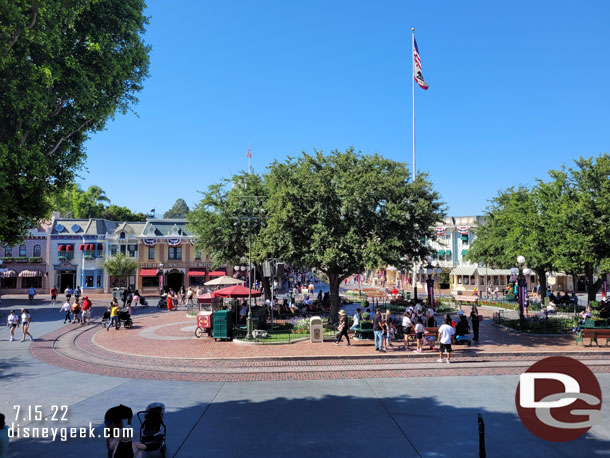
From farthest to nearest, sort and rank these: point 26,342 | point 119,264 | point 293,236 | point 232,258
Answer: point 119,264
point 232,258
point 293,236
point 26,342

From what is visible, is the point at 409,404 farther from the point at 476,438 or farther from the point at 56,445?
the point at 56,445

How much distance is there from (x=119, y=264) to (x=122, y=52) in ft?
128

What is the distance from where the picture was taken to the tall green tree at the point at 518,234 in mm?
26234

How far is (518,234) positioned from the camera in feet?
91.8

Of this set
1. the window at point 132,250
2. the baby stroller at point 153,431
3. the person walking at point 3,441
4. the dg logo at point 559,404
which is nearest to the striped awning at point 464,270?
the window at point 132,250

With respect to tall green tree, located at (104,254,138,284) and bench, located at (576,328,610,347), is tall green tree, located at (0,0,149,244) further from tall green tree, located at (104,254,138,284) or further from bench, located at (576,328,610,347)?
tall green tree, located at (104,254,138,284)

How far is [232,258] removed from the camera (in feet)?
108

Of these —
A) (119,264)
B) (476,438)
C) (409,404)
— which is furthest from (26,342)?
(119,264)

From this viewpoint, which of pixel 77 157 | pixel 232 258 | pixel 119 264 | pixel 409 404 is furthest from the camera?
pixel 119 264

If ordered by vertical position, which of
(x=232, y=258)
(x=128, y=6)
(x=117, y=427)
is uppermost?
(x=128, y=6)

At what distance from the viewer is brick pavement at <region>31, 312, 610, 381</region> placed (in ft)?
47.0

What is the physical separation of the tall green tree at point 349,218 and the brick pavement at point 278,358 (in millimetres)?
4356

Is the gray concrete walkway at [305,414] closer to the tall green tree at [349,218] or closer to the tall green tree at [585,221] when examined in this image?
the tall green tree at [349,218]

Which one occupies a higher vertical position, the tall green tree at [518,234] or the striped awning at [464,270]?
the tall green tree at [518,234]
